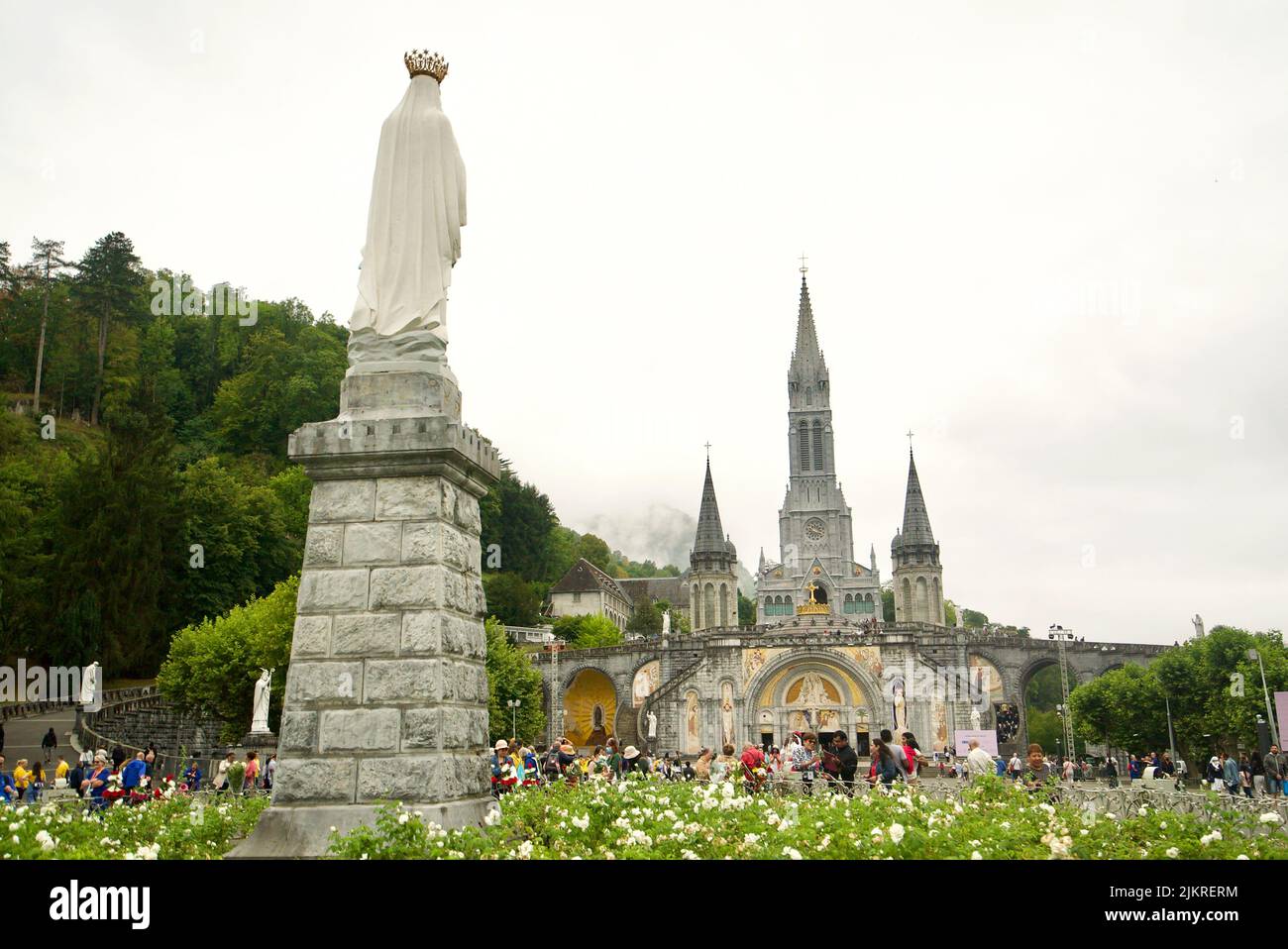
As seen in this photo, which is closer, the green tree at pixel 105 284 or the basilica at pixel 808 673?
the basilica at pixel 808 673

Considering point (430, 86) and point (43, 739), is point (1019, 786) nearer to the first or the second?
point (430, 86)

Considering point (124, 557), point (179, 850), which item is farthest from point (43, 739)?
point (179, 850)

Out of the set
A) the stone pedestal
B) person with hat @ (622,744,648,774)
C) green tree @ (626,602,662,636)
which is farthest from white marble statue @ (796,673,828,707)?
Answer: the stone pedestal

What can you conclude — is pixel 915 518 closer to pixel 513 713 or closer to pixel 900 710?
pixel 900 710

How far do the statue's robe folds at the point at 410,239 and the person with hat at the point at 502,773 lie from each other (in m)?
5.08

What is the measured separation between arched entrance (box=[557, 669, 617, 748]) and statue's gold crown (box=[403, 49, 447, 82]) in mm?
57296

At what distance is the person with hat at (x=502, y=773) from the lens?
40.3 ft

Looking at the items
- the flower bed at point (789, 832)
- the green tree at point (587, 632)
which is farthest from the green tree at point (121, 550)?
the flower bed at point (789, 832)

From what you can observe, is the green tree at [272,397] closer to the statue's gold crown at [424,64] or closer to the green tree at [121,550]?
the green tree at [121,550]

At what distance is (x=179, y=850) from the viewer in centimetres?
695

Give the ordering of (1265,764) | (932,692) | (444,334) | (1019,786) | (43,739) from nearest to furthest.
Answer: (444,334) → (1019,786) → (1265,764) → (43,739) → (932,692)

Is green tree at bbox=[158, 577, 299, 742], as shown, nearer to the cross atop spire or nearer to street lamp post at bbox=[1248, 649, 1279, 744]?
street lamp post at bbox=[1248, 649, 1279, 744]
